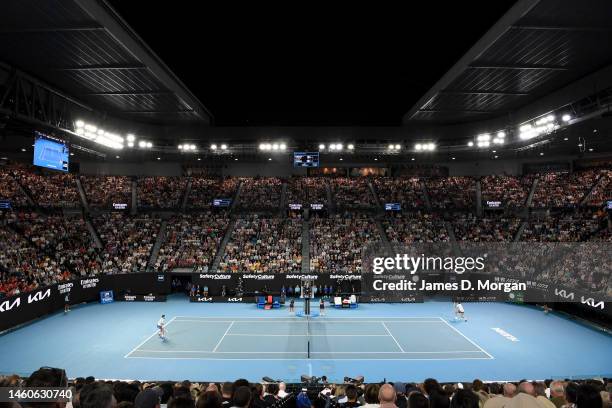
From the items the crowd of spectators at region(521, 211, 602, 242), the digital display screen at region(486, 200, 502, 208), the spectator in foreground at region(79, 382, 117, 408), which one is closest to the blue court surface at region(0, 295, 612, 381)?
the crowd of spectators at region(521, 211, 602, 242)

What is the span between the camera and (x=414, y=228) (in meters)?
40.9

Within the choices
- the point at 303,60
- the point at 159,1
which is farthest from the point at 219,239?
the point at 159,1

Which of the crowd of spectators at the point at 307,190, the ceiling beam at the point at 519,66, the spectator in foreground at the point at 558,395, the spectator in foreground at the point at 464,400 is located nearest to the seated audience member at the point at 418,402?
the spectator in foreground at the point at 464,400

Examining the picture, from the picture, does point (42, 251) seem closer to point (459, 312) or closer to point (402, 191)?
point (459, 312)

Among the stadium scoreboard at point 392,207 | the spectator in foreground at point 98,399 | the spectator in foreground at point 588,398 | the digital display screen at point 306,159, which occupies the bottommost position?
the spectator in foreground at point 588,398

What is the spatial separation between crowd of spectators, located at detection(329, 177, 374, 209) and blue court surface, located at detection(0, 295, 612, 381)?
684 inches

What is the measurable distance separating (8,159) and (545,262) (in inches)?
2025

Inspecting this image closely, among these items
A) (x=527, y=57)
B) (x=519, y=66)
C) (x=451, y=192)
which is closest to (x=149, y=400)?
(x=527, y=57)

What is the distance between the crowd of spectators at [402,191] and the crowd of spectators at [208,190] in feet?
53.6

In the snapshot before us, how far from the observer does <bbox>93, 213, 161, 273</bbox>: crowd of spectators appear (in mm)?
34500

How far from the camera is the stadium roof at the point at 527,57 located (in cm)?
1820

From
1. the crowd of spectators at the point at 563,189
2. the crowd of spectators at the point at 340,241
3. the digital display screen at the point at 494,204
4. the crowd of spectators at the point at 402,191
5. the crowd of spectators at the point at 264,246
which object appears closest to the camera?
the crowd of spectators at the point at 264,246

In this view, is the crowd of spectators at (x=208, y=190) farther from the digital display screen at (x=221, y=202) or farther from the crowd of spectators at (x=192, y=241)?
the crowd of spectators at (x=192, y=241)

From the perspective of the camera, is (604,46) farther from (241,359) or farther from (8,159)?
(8,159)
